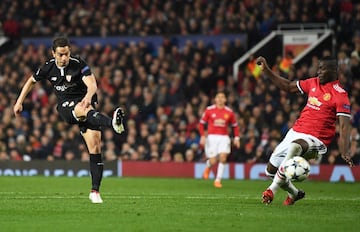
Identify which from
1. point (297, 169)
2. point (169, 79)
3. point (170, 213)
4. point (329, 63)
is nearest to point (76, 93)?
point (170, 213)

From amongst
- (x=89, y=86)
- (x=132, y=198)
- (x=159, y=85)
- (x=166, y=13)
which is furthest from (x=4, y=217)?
(x=166, y=13)

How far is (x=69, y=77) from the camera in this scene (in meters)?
12.6

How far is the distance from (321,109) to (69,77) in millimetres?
3576

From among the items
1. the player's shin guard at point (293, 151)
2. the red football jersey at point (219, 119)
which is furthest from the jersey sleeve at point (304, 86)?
the red football jersey at point (219, 119)

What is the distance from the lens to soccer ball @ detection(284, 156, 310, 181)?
11.7 meters

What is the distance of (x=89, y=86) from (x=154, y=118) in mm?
13611

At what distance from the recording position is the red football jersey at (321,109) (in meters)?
12.2

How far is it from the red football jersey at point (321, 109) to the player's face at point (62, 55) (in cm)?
331

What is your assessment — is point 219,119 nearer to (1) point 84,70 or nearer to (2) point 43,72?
(2) point 43,72

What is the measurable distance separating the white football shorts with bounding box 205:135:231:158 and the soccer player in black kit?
8.03 metres

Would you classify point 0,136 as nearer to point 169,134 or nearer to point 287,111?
point 169,134

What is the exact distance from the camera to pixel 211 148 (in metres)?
20.7

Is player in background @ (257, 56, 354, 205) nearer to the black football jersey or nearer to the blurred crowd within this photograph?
the black football jersey

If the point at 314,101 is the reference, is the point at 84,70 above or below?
above
